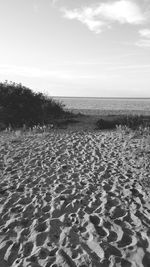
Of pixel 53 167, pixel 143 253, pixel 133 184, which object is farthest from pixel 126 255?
pixel 53 167

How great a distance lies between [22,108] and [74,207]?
17.1 m

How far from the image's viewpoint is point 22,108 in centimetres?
2345

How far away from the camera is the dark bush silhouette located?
2227 cm

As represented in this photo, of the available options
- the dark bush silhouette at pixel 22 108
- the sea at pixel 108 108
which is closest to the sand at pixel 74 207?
the dark bush silhouette at pixel 22 108

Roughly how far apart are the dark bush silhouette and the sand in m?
9.42

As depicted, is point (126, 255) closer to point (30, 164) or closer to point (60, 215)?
point (60, 215)

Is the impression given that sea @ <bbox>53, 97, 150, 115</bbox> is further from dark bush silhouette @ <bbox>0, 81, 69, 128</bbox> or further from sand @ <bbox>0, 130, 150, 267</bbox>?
sand @ <bbox>0, 130, 150, 267</bbox>

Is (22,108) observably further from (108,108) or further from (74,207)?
(108,108)

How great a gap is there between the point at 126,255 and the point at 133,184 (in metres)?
3.60

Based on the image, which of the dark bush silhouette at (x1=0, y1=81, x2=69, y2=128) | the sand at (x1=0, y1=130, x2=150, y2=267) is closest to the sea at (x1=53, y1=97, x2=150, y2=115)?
the dark bush silhouette at (x1=0, y1=81, x2=69, y2=128)

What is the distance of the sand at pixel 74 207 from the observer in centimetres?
533

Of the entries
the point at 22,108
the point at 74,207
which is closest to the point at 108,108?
the point at 22,108

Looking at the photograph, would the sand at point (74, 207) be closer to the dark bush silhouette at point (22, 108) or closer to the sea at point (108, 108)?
the dark bush silhouette at point (22, 108)

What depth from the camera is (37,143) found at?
14.6 m
